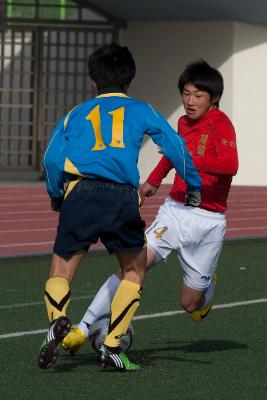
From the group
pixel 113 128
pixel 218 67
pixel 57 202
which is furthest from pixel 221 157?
pixel 218 67

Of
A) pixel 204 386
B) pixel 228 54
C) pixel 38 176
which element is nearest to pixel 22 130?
pixel 38 176

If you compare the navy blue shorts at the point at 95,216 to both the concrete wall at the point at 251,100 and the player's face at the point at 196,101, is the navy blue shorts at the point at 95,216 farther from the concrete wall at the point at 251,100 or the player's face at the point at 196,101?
the concrete wall at the point at 251,100

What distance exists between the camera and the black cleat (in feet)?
20.9

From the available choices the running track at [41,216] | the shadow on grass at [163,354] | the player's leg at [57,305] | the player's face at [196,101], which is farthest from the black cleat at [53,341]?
the running track at [41,216]

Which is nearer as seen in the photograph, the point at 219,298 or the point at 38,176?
the point at 219,298

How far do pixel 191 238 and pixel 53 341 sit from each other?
141 centimetres

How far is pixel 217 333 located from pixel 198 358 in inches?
41.8

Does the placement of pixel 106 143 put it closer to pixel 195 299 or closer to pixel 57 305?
pixel 57 305

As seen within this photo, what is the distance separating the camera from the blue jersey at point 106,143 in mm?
6609

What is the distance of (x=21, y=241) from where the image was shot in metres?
15.3

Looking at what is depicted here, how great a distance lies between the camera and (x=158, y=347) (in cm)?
783

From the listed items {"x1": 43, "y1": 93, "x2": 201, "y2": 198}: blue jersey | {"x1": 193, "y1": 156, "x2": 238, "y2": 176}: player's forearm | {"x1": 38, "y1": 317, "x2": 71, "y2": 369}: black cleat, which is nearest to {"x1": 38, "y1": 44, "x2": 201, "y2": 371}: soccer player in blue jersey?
{"x1": 43, "y1": 93, "x2": 201, "y2": 198}: blue jersey

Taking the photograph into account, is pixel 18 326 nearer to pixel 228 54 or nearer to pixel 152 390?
pixel 152 390

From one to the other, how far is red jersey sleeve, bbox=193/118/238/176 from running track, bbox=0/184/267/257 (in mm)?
6288
